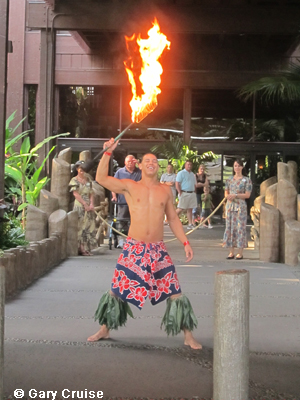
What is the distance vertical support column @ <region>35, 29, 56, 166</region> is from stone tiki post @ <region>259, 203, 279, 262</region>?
10705 millimetres

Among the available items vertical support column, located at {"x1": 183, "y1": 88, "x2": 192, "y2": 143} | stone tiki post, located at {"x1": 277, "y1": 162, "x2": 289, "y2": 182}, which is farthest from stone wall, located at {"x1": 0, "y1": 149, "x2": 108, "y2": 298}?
vertical support column, located at {"x1": 183, "y1": 88, "x2": 192, "y2": 143}

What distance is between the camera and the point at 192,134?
2072cm

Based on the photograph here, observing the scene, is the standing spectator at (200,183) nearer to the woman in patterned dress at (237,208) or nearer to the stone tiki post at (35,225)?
the woman in patterned dress at (237,208)

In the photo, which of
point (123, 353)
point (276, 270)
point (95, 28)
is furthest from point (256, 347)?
point (95, 28)

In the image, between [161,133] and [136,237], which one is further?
[161,133]

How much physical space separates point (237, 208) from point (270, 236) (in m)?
0.75

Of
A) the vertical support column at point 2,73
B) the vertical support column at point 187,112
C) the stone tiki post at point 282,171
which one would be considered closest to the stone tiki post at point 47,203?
the vertical support column at point 2,73

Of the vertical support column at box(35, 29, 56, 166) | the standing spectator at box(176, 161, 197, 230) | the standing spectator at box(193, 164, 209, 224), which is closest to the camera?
the standing spectator at box(176, 161, 197, 230)

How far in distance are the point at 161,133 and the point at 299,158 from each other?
181 inches

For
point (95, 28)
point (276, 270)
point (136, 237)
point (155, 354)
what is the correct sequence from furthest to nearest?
point (95, 28), point (276, 270), point (136, 237), point (155, 354)

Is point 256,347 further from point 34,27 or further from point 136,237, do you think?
point 34,27

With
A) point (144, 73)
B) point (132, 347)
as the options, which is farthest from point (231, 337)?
point (144, 73)

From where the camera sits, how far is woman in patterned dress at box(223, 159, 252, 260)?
414 inches

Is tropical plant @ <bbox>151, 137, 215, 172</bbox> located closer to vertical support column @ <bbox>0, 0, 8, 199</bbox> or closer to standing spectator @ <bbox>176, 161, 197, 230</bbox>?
standing spectator @ <bbox>176, 161, 197, 230</bbox>
